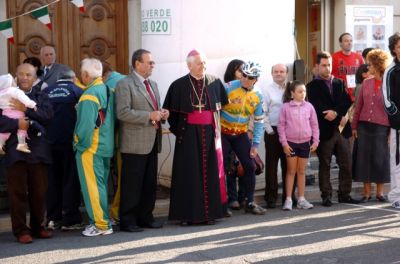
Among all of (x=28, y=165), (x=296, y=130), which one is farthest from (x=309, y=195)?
(x=28, y=165)

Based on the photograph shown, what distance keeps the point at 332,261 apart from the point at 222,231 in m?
1.53

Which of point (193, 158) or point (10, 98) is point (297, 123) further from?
point (10, 98)

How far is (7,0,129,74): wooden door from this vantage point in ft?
31.7

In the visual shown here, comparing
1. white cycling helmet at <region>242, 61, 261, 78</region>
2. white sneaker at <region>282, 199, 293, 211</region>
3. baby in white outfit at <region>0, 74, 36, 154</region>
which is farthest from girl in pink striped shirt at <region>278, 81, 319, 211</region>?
baby in white outfit at <region>0, 74, 36, 154</region>

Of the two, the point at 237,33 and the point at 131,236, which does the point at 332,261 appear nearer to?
the point at 131,236

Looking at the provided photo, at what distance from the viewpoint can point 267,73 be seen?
372 inches

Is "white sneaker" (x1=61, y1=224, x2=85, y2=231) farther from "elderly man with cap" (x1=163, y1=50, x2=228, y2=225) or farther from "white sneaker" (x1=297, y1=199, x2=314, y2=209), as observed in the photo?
"white sneaker" (x1=297, y1=199, x2=314, y2=209)

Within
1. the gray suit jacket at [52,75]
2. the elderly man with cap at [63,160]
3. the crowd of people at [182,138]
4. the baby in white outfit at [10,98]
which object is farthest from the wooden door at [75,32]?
the baby in white outfit at [10,98]

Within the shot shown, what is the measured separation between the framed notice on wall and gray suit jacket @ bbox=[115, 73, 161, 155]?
530 cm

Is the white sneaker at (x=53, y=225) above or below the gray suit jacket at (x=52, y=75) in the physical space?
below

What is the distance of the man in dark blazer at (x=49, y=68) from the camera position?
323 inches

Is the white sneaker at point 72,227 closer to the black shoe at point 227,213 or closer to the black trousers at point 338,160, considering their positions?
the black shoe at point 227,213

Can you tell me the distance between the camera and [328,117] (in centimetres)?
881

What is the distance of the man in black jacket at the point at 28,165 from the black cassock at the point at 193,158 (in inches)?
55.1
